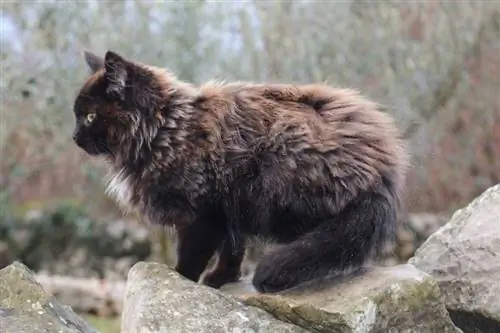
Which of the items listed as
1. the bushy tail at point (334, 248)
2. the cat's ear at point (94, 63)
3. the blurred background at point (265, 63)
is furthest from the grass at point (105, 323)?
the bushy tail at point (334, 248)

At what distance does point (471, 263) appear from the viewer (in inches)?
138

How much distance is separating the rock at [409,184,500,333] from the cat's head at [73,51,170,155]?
1535mm

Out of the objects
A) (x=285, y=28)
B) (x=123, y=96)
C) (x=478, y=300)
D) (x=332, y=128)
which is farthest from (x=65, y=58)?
(x=478, y=300)

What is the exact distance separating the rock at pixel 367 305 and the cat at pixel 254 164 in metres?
0.07

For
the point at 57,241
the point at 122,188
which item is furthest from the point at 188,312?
the point at 57,241

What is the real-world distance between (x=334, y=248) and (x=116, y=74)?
1.21 metres

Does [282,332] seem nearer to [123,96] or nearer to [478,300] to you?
[478,300]

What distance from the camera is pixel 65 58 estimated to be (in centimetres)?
Answer: 658

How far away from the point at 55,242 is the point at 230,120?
677cm

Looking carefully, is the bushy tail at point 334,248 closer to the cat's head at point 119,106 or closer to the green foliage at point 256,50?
the cat's head at point 119,106

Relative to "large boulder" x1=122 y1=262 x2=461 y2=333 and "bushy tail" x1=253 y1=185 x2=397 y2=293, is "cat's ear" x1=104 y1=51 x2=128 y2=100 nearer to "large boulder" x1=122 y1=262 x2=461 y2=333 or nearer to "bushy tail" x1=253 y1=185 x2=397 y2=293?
"large boulder" x1=122 y1=262 x2=461 y2=333

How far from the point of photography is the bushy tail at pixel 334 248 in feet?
10.1

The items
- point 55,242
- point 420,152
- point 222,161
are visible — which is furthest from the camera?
point 55,242

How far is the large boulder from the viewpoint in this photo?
2.95 metres
